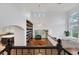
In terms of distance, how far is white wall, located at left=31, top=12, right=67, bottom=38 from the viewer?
163 centimetres

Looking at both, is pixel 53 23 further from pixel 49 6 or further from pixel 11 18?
pixel 11 18

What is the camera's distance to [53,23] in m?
1.69

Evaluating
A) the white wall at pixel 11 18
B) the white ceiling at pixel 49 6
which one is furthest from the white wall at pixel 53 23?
the white wall at pixel 11 18

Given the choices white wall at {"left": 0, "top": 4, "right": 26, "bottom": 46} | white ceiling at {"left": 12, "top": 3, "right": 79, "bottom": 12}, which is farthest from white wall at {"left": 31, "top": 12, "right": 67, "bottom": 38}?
white wall at {"left": 0, "top": 4, "right": 26, "bottom": 46}

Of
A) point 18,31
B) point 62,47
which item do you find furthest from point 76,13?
point 18,31

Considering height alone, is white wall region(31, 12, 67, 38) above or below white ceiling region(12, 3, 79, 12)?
below

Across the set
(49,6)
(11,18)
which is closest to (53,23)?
(49,6)

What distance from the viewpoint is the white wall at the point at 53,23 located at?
5.34 feet

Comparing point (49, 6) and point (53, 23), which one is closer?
point (49, 6)

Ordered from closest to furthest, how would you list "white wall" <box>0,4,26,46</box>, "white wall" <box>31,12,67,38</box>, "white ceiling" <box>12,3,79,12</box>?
1. "white ceiling" <box>12,3,79,12</box>
2. "white wall" <box>0,4,26,46</box>
3. "white wall" <box>31,12,67,38</box>

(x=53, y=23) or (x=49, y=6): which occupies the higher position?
(x=49, y=6)

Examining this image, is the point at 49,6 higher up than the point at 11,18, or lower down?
higher up

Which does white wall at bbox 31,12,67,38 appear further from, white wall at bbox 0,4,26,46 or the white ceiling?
white wall at bbox 0,4,26,46

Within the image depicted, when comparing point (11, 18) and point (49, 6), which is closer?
point (49, 6)
